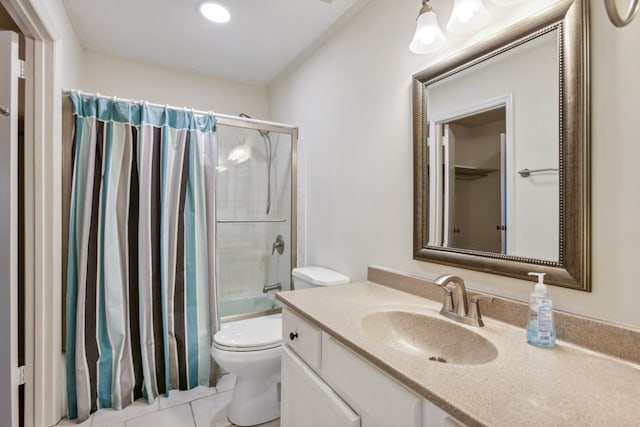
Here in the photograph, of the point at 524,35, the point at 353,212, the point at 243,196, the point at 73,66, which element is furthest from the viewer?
the point at 243,196

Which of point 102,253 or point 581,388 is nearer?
point 581,388

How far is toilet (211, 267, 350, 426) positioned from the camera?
5.34 feet

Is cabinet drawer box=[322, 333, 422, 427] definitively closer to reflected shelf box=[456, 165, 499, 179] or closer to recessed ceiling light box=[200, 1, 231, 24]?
reflected shelf box=[456, 165, 499, 179]

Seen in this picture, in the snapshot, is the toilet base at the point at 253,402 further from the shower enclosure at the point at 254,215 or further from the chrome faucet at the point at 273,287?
the chrome faucet at the point at 273,287

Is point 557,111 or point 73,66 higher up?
point 73,66

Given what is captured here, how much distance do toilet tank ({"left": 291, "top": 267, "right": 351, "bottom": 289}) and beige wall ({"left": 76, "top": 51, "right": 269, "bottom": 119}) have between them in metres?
1.70

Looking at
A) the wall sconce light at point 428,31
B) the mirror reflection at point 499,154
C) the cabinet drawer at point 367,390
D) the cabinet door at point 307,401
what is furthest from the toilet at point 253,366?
the wall sconce light at point 428,31

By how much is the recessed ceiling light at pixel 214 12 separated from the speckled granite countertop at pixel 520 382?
1.85 metres

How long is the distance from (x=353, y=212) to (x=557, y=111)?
108 centimetres

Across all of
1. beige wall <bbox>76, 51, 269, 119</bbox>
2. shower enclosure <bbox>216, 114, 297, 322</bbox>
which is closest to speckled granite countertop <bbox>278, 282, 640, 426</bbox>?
shower enclosure <bbox>216, 114, 297, 322</bbox>

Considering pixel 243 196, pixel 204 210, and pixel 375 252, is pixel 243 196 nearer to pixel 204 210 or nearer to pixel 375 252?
pixel 204 210

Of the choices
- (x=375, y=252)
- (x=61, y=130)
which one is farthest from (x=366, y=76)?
(x=61, y=130)

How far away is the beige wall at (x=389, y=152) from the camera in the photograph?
825 mm

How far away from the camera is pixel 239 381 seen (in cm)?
173
